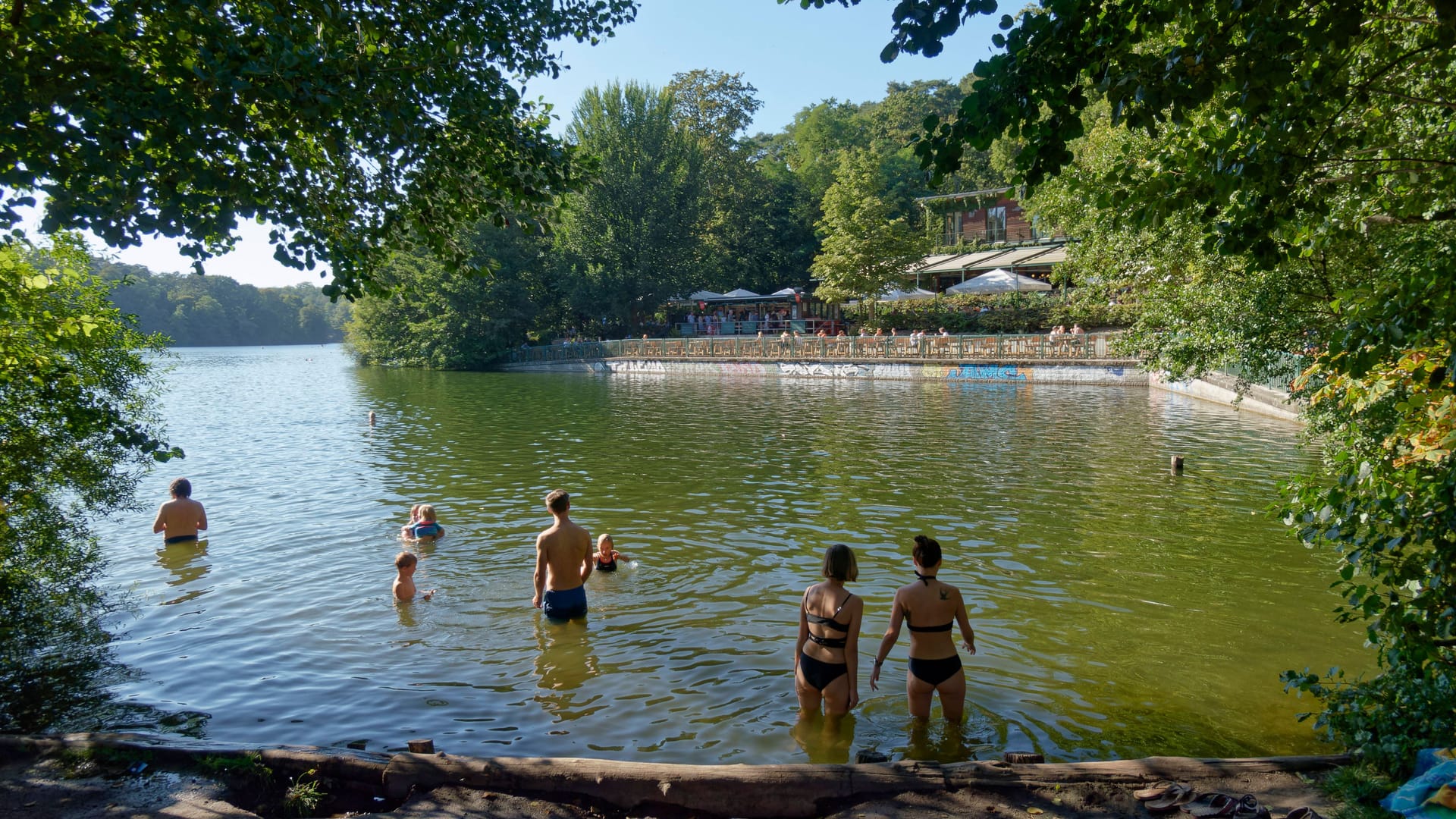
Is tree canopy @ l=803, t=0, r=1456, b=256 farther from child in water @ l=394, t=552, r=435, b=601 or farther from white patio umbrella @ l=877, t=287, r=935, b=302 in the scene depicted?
white patio umbrella @ l=877, t=287, r=935, b=302

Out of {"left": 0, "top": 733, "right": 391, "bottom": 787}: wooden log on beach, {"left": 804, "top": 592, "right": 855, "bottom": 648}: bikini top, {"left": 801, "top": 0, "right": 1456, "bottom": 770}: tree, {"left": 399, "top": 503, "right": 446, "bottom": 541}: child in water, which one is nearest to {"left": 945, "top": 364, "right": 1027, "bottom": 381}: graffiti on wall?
{"left": 399, "top": 503, "right": 446, "bottom": 541}: child in water

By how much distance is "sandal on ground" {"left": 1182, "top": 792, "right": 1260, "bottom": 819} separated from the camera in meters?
4.71

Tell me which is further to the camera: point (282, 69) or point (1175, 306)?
point (1175, 306)

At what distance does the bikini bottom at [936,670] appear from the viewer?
7000mm

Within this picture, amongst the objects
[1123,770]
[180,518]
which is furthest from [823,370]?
[1123,770]

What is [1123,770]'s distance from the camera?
533cm

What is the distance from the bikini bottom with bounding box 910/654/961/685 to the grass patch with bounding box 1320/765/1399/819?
2525 mm

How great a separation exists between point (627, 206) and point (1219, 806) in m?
58.3

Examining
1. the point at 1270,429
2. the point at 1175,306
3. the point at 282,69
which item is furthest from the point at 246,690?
the point at 1270,429

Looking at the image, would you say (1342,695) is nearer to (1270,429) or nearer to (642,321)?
(1270,429)

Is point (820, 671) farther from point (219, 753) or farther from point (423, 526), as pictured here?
point (423, 526)

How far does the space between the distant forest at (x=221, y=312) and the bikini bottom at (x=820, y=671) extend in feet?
495

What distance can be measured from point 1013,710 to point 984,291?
148 ft

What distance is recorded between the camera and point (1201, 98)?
520cm
